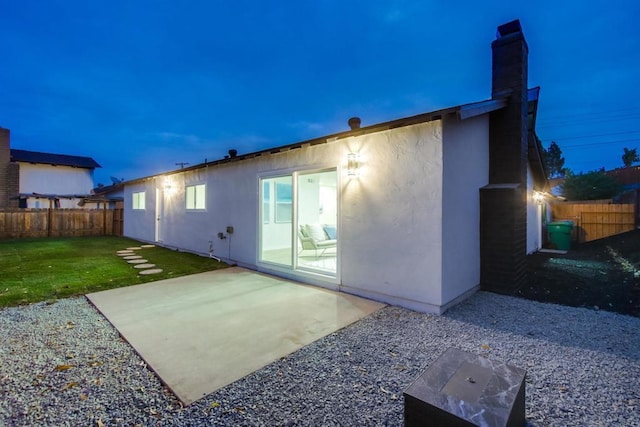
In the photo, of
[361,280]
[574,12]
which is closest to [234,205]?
[361,280]

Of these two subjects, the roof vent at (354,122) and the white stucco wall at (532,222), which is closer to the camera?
the roof vent at (354,122)

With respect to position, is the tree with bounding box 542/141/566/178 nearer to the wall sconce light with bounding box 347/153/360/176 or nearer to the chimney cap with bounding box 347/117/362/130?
the chimney cap with bounding box 347/117/362/130

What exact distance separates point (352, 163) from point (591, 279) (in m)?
5.59

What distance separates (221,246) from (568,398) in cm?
758

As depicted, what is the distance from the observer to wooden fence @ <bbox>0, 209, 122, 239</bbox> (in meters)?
13.0

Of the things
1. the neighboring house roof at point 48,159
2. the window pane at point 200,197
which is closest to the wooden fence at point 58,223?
the neighboring house roof at point 48,159

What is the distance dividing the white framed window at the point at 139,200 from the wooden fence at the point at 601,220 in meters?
19.1

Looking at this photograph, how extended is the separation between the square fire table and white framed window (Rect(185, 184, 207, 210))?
8.26 m

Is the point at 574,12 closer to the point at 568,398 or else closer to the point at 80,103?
the point at 568,398

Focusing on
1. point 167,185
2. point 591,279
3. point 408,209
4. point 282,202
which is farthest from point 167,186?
point 591,279

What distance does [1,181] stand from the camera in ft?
53.4

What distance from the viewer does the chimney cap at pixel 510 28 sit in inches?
228

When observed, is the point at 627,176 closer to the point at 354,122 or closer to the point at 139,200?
the point at 354,122

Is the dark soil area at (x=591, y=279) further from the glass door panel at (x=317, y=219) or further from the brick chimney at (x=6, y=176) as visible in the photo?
the brick chimney at (x=6, y=176)
